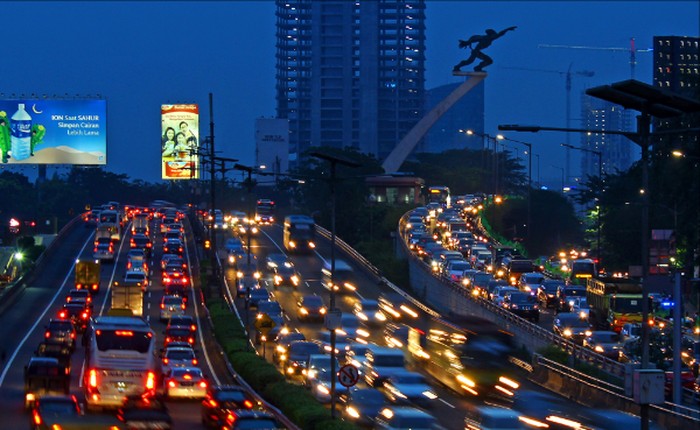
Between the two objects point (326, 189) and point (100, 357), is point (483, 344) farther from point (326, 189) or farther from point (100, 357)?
point (326, 189)

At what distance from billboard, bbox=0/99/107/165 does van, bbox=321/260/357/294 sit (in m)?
21.4

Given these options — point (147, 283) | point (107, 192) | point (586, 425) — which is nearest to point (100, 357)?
point (586, 425)

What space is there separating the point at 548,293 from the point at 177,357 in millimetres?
31211

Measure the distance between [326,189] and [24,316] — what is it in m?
74.5

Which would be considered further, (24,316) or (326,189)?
(326,189)

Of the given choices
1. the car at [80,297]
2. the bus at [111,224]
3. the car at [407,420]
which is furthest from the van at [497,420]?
the bus at [111,224]

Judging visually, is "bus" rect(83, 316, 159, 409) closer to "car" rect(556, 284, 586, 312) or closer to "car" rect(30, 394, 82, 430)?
"car" rect(30, 394, 82, 430)

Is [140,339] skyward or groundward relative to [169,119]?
groundward

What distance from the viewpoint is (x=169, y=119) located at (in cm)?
11519

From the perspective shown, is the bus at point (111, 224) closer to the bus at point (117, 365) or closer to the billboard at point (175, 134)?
the billboard at point (175, 134)

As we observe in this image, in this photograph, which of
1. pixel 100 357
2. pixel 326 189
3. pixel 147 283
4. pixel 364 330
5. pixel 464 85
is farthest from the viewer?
pixel 464 85

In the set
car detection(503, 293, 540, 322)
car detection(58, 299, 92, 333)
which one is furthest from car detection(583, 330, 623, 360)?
car detection(58, 299, 92, 333)

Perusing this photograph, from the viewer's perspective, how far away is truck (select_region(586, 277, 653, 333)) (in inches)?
2237

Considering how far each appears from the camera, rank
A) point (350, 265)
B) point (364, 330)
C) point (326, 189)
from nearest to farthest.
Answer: point (364, 330), point (350, 265), point (326, 189)
